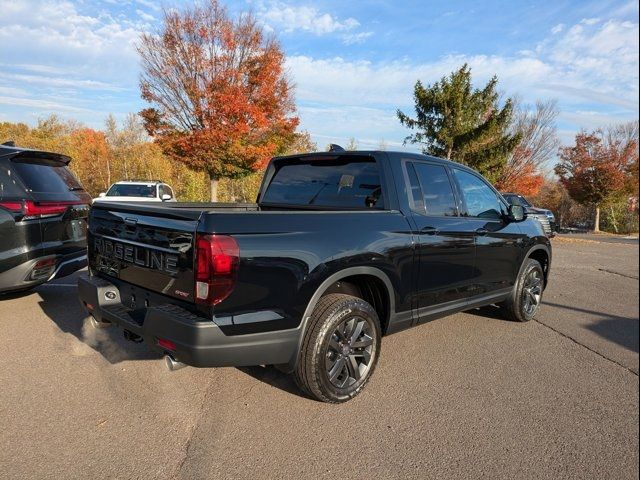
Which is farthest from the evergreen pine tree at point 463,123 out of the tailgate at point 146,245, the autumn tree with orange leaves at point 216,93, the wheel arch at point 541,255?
the tailgate at point 146,245

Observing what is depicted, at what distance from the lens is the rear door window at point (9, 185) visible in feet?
15.3

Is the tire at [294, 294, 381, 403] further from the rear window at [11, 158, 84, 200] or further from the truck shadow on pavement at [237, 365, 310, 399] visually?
the rear window at [11, 158, 84, 200]

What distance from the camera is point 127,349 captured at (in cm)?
405

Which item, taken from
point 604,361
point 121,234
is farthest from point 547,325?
point 121,234

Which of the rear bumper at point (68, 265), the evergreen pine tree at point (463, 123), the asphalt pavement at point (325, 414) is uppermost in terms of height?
the evergreen pine tree at point (463, 123)

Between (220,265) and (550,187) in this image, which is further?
(550,187)

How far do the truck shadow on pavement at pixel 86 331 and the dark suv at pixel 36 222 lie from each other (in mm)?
488

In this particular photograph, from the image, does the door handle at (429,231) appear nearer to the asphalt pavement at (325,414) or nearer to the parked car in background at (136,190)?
the asphalt pavement at (325,414)

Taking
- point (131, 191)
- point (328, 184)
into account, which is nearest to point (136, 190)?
point (131, 191)

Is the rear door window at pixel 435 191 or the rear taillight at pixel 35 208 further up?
the rear door window at pixel 435 191

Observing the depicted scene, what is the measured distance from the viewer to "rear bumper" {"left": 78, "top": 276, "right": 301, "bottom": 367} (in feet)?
8.47

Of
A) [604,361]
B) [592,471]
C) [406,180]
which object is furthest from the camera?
[604,361]

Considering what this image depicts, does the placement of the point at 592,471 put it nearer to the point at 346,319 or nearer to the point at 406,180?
the point at 346,319

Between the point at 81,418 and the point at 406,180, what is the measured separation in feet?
10.0
